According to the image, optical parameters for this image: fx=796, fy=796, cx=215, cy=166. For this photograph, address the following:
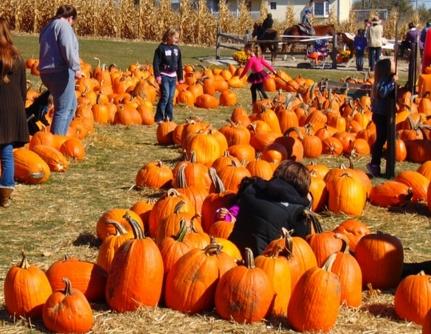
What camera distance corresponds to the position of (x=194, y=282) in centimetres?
482

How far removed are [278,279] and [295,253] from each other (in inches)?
13.6

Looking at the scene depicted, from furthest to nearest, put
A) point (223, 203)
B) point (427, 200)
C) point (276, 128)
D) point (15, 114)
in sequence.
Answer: point (276, 128)
point (427, 200)
point (15, 114)
point (223, 203)

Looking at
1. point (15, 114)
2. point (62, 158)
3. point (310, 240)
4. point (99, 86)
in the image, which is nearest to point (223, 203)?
point (310, 240)

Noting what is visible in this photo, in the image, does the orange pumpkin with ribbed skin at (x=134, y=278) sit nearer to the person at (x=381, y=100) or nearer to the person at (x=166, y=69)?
the person at (x=381, y=100)

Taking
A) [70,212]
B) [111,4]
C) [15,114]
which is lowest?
[70,212]

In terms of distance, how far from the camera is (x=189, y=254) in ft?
16.1

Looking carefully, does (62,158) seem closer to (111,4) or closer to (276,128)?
(276,128)

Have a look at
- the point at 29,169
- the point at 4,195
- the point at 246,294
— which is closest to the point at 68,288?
the point at 246,294

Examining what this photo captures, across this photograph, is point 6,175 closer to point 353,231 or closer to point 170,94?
point 353,231

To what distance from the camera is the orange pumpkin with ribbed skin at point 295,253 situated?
5.06 metres

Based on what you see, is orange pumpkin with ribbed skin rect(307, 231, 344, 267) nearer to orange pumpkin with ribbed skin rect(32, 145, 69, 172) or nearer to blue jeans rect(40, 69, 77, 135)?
orange pumpkin with ribbed skin rect(32, 145, 69, 172)

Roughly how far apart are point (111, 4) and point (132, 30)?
1.58 meters

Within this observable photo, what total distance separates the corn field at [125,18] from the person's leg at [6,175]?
28.4m

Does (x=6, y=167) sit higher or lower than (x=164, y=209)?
higher
